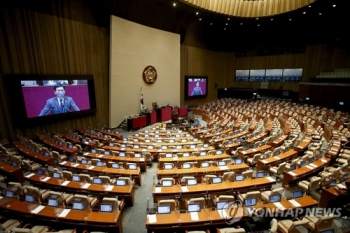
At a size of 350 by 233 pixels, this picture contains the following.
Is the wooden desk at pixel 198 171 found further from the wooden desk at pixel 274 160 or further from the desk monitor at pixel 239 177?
the wooden desk at pixel 274 160

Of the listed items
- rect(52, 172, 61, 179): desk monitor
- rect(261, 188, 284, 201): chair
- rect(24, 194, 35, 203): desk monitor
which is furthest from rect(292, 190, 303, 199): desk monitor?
rect(52, 172, 61, 179): desk monitor

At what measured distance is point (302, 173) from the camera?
7359 mm

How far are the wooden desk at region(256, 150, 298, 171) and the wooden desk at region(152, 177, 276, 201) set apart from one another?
1.64m

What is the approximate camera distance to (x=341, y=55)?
2291 cm

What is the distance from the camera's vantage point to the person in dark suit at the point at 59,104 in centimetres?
1369

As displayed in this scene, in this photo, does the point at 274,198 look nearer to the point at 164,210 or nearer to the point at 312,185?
the point at 312,185

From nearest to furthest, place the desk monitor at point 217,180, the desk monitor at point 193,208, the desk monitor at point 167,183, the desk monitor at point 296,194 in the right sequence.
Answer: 1. the desk monitor at point 193,208
2. the desk monitor at point 296,194
3. the desk monitor at point 167,183
4. the desk monitor at point 217,180

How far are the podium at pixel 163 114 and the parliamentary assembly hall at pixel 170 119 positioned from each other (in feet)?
0.99

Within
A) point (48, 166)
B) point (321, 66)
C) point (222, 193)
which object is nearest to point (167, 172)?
point (222, 193)

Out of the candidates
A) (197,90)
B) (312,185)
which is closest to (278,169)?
(312,185)

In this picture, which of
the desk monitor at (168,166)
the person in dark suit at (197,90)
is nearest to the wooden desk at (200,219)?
the desk monitor at (168,166)

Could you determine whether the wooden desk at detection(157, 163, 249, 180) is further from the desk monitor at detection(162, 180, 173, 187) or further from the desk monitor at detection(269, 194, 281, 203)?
the desk monitor at detection(269, 194, 281, 203)

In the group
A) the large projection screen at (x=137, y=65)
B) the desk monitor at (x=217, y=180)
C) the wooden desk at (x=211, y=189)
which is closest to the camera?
the wooden desk at (x=211, y=189)

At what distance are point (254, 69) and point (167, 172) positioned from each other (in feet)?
93.8
